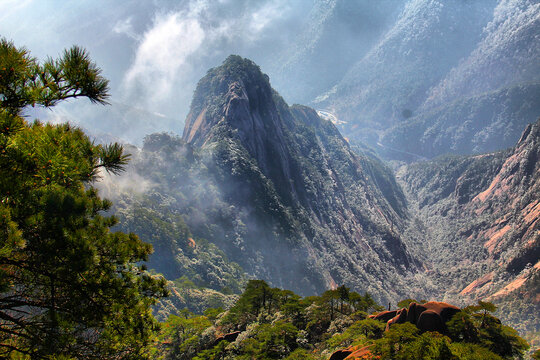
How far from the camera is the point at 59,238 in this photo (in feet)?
25.1

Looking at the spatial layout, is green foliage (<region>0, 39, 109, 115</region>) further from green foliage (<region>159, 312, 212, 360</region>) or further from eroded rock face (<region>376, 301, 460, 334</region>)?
green foliage (<region>159, 312, 212, 360</region>)

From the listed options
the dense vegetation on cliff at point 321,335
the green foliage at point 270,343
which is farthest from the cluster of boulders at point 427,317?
the green foliage at point 270,343

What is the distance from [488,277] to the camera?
107 m

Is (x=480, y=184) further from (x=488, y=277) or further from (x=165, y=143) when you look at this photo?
(x=165, y=143)

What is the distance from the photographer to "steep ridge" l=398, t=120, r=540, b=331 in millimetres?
94062

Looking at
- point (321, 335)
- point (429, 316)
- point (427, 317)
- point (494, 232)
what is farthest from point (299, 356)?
point (494, 232)

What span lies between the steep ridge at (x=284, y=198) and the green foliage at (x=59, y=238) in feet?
272

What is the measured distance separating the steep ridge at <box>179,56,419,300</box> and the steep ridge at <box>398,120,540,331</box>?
69.2 feet

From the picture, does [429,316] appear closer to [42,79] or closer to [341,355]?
[341,355]

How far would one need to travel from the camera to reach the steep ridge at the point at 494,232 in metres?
94.1

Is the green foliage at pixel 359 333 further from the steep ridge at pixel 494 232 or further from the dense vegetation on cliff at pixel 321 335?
the steep ridge at pixel 494 232

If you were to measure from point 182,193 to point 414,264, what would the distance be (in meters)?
108

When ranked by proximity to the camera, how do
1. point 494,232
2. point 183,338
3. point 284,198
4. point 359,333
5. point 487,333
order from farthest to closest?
point 494,232 → point 284,198 → point 183,338 → point 359,333 → point 487,333

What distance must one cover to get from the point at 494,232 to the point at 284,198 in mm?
94934
